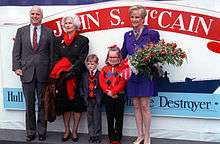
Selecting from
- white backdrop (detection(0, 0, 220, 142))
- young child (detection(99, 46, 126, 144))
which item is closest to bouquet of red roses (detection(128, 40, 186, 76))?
young child (detection(99, 46, 126, 144))

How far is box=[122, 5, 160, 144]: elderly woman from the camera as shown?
5.88m

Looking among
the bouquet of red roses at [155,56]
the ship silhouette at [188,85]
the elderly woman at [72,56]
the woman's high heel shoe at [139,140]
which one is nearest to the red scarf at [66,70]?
the elderly woman at [72,56]

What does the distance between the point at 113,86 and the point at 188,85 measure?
1042 mm

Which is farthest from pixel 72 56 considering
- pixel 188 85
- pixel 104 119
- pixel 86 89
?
pixel 188 85

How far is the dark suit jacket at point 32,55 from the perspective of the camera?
20.7 feet

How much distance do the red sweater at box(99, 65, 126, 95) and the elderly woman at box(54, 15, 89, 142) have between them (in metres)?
0.36

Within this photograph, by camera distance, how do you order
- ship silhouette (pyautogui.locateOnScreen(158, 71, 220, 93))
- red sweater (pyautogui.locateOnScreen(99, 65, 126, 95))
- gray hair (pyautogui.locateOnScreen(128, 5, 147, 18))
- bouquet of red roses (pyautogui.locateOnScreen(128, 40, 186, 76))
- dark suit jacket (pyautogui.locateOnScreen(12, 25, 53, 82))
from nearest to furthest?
1. bouquet of red roses (pyautogui.locateOnScreen(128, 40, 186, 76))
2. gray hair (pyautogui.locateOnScreen(128, 5, 147, 18))
3. red sweater (pyautogui.locateOnScreen(99, 65, 126, 95))
4. ship silhouette (pyautogui.locateOnScreen(158, 71, 220, 93))
5. dark suit jacket (pyautogui.locateOnScreen(12, 25, 53, 82))

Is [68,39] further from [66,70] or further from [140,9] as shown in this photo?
[140,9]

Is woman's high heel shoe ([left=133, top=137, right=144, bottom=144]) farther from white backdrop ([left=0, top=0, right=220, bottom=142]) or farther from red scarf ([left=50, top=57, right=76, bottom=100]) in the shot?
red scarf ([left=50, top=57, right=76, bottom=100])

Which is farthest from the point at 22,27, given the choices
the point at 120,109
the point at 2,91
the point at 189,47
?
the point at 189,47

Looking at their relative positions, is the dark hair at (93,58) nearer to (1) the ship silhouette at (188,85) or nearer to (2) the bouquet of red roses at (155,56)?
(2) the bouquet of red roses at (155,56)

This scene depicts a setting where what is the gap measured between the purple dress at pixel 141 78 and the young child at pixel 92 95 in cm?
49

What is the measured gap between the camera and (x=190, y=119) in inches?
253

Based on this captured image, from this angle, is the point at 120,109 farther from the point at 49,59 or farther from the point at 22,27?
the point at 22,27
